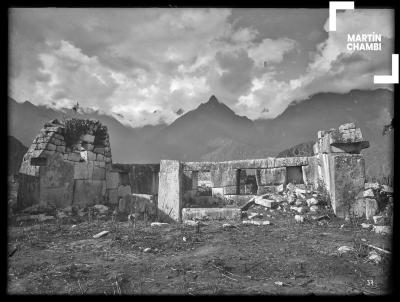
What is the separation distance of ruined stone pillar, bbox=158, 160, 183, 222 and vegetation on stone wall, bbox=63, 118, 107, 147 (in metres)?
2.52

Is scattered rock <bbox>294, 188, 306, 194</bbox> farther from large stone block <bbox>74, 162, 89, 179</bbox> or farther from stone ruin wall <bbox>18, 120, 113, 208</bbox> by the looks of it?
large stone block <bbox>74, 162, 89, 179</bbox>

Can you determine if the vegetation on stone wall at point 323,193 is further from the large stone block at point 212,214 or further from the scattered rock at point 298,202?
the large stone block at point 212,214

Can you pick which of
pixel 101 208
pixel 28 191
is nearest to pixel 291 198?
pixel 101 208

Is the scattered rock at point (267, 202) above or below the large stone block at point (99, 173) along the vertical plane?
below

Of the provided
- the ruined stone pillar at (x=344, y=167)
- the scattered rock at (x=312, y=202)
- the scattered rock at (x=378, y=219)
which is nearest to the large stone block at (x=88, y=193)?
the scattered rock at (x=312, y=202)

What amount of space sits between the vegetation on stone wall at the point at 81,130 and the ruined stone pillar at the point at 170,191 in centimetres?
252

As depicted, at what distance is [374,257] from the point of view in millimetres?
4516

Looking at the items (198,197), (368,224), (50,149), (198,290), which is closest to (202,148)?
(198,197)

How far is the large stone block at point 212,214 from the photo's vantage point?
7887mm

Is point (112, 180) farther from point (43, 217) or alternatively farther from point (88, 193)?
point (43, 217)

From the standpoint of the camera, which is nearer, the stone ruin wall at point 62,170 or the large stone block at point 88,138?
the stone ruin wall at point 62,170

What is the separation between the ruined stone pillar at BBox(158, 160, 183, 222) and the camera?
8.62 meters

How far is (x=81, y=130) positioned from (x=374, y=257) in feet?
27.0
